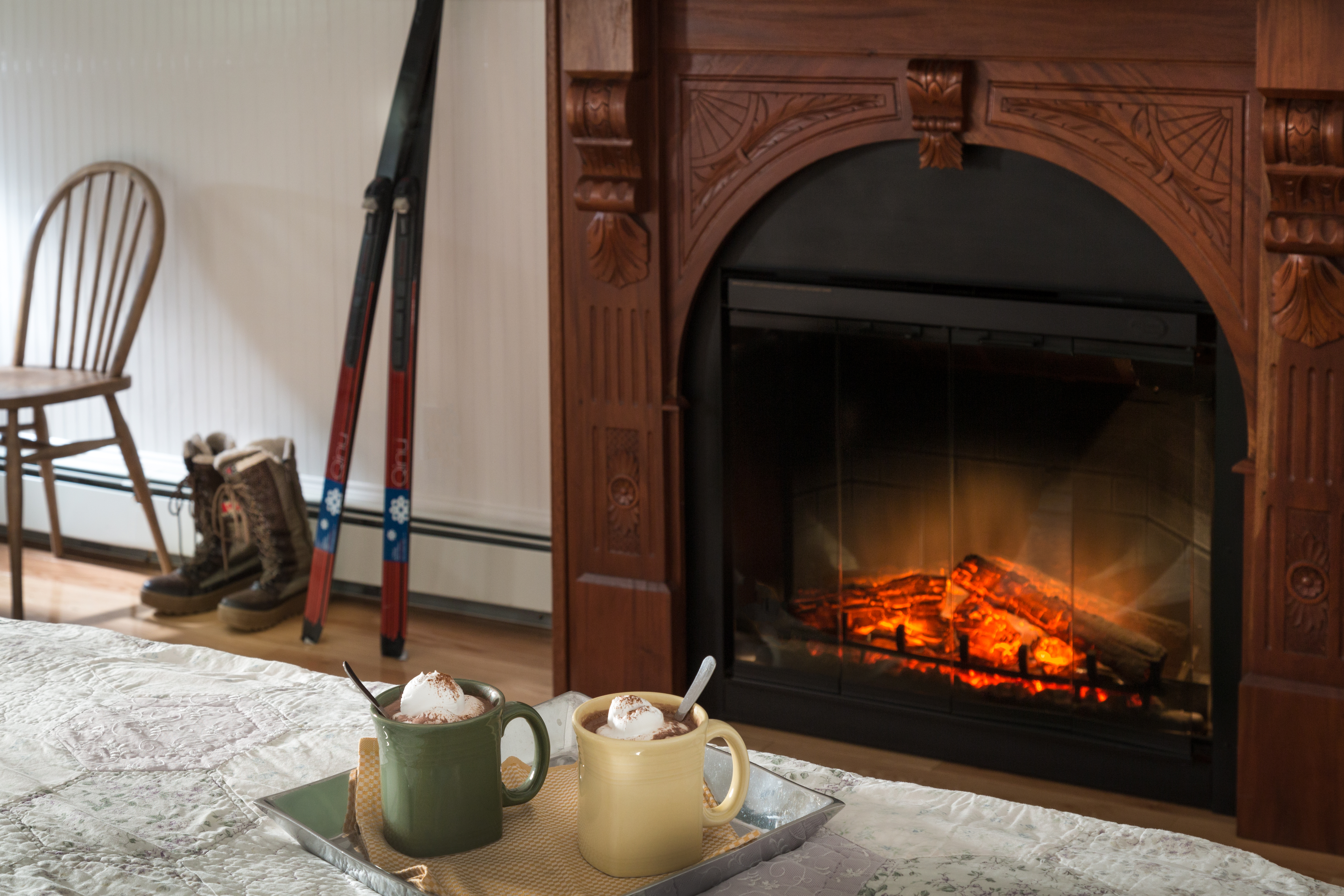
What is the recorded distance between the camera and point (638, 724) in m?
0.83

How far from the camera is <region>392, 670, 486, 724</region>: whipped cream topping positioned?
2.82ft

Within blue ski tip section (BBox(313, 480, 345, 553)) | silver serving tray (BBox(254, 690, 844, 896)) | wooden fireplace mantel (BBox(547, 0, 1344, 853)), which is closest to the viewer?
silver serving tray (BBox(254, 690, 844, 896))

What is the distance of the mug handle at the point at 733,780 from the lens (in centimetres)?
85

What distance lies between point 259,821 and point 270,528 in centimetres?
260

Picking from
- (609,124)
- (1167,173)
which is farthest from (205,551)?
(1167,173)

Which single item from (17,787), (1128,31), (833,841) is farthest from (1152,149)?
(17,787)

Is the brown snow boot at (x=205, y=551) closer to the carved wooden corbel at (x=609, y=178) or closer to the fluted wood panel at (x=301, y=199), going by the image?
the fluted wood panel at (x=301, y=199)

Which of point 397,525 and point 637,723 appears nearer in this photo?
point 637,723

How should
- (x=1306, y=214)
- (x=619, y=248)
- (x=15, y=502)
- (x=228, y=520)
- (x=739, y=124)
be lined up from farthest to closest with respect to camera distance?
(x=228, y=520) < (x=15, y=502) < (x=619, y=248) < (x=739, y=124) < (x=1306, y=214)

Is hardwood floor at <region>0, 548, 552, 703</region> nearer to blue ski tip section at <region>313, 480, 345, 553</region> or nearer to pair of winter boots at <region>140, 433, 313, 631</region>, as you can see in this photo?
pair of winter boots at <region>140, 433, 313, 631</region>

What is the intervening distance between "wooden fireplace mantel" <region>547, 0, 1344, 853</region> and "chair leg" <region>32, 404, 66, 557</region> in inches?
64.4

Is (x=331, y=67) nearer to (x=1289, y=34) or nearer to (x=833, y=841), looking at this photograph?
(x=1289, y=34)

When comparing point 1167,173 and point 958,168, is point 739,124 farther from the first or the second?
point 1167,173

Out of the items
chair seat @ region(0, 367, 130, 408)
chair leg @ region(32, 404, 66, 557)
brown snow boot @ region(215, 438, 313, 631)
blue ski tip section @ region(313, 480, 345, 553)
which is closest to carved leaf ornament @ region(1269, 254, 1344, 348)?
blue ski tip section @ region(313, 480, 345, 553)
